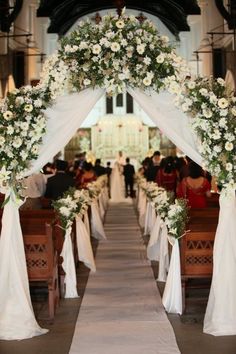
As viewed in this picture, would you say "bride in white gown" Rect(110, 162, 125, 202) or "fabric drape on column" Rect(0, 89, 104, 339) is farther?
"bride in white gown" Rect(110, 162, 125, 202)

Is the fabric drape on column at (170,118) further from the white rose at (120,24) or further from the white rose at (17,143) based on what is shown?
the white rose at (17,143)

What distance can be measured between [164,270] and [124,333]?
301cm

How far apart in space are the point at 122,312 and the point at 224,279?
147 cm

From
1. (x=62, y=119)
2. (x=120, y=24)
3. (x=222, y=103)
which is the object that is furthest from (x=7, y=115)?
(x=222, y=103)

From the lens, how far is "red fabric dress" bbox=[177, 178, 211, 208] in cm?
1101

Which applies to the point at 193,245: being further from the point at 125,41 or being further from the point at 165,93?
the point at 125,41

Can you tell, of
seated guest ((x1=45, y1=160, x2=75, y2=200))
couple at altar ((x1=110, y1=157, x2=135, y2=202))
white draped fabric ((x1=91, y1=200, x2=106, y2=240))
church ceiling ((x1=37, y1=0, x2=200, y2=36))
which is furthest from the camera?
couple at altar ((x1=110, y1=157, x2=135, y2=202))

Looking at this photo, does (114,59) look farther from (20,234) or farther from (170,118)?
(20,234)

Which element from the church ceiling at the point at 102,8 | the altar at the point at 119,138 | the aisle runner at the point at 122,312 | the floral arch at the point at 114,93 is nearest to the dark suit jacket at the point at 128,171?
the church ceiling at the point at 102,8

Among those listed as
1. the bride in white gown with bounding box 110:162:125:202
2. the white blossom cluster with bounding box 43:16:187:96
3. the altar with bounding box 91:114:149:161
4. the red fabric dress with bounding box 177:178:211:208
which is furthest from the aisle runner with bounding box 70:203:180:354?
the altar with bounding box 91:114:149:161

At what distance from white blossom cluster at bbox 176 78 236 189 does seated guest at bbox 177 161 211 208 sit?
2.71 m

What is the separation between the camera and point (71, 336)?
Answer: 24.5 ft

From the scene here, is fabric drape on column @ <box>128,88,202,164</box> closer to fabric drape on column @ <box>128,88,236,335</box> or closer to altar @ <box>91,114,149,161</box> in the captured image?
fabric drape on column @ <box>128,88,236,335</box>

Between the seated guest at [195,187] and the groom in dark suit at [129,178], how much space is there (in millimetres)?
16447
